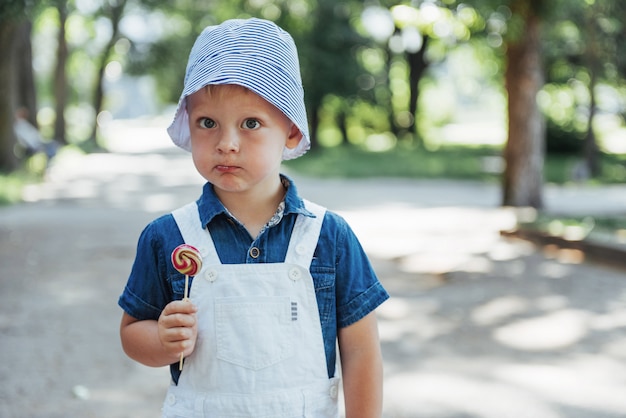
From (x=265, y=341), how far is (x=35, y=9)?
382 inches

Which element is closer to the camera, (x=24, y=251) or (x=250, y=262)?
(x=250, y=262)

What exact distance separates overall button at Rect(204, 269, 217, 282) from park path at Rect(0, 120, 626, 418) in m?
2.59

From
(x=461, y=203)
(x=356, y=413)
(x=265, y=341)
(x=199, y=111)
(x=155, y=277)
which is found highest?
(x=199, y=111)

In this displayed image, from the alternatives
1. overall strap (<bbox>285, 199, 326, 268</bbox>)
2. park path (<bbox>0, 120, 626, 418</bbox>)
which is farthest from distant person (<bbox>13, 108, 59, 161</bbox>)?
overall strap (<bbox>285, 199, 326, 268</bbox>)

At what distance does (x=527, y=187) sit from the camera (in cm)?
1298

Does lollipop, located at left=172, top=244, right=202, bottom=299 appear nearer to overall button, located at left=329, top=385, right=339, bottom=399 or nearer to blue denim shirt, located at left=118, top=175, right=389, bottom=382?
blue denim shirt, located at left=118, top=175, right=389, bottom=382

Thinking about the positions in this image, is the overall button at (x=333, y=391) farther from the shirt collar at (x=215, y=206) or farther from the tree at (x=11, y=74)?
the tree at (x=11, y=74)

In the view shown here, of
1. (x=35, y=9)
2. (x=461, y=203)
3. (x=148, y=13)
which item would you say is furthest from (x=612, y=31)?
(x=148, y=13)

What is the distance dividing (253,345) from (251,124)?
496 millimetres

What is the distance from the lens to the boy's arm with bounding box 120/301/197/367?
1819mm

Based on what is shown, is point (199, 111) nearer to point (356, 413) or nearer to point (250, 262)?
point (250, 262)

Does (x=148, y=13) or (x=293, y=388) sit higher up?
(x=148, y=13)

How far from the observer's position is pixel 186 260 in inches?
71.9

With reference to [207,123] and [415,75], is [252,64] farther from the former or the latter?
[415,75]
